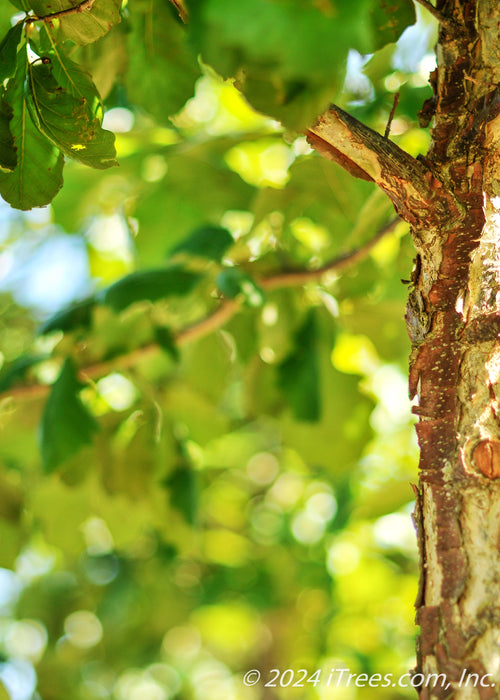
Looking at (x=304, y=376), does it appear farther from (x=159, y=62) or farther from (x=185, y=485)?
(x=159, y=62)

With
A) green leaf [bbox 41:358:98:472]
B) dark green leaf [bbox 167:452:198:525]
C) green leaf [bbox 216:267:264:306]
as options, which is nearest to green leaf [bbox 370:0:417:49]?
green leaf [bbox 216:267:264:306]

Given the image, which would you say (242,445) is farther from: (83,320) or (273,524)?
(83,320)

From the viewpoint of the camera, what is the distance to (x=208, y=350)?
1.30 m

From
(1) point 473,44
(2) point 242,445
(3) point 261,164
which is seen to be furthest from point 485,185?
(2) point 242,445

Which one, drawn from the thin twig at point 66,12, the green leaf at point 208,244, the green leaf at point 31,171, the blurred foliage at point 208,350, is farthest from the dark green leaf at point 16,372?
the thin twig at point 66,12

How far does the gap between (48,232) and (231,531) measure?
4.48 feet

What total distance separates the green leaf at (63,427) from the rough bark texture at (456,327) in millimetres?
539

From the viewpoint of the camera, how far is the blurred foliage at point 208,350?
536 millimetres

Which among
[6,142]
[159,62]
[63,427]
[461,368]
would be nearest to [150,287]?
[63,427]

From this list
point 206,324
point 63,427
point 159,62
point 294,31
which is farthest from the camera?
point 206,324

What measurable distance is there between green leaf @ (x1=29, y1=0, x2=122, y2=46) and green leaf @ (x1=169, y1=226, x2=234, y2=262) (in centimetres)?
49

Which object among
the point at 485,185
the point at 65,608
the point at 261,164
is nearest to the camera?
the point at 485,185

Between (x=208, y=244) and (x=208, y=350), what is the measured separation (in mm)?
307

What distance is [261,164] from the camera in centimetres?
197
